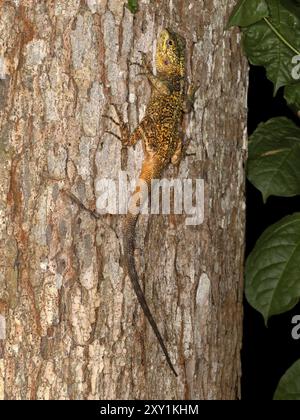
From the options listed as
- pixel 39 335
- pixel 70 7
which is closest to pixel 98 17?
pixel 70 7

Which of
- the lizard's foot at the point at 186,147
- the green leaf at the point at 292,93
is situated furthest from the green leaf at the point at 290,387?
the green leaf at the point at 292,93

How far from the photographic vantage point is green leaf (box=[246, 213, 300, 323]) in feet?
6.52

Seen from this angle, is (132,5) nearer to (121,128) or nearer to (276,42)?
(121,128)

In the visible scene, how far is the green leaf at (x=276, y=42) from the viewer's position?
205 cm

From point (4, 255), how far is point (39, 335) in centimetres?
22

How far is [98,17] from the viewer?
1.75m

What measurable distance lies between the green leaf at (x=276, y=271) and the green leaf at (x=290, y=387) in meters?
0.17

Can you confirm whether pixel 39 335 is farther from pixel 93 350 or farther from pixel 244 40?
pixel 244 40

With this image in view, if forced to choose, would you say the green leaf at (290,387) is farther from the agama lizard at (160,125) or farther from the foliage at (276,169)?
the agama lizard at (160,125)

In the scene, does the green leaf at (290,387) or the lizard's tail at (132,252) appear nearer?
the lizard's tail at (132,252)

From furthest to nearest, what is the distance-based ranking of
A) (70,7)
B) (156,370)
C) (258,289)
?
(258,289) < (156,370) < (70,7)

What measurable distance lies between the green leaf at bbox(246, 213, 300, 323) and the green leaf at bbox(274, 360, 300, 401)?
0.17 metres

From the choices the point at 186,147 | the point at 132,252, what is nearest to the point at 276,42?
the point at 186,147

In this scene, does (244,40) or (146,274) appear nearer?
(146,274)
